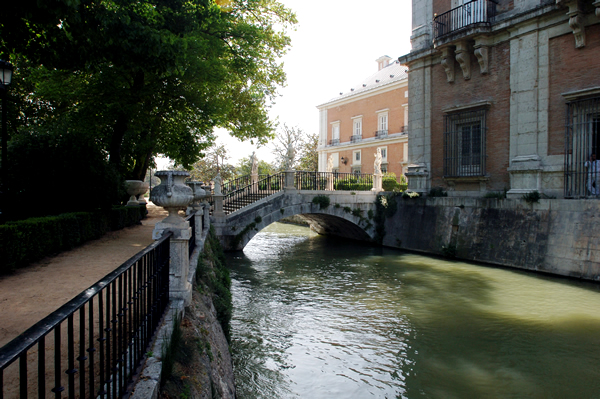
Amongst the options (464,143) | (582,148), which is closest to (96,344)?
(582,148)

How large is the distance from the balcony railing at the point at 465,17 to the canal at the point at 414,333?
30.3ft

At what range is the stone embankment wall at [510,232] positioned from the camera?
38.0 ft

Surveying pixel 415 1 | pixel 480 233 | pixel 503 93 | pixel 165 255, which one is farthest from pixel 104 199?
pixel 415 1

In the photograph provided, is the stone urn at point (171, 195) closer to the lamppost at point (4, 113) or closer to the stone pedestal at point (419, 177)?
the lamppost at point (4, 113)

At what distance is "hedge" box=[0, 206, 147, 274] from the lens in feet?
21.2

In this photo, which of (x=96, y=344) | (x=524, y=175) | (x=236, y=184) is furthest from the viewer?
(x=236, y=184)

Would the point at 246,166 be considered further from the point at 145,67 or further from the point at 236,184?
the point at 145,67

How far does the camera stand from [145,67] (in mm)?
7852

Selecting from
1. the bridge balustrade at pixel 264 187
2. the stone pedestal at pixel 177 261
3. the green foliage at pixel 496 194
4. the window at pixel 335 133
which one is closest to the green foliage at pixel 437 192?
the green foliage at pixel 496 194

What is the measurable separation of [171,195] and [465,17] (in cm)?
1514

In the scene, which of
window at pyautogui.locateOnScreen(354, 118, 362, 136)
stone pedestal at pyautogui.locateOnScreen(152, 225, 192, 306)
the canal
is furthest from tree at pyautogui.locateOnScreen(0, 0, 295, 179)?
window at pyautogui.locateOnScreen(354, 118, 362, 136)

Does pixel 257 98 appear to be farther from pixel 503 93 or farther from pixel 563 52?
pixel 563 52

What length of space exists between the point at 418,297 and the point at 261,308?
4.06 m

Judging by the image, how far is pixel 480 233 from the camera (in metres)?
14.5
